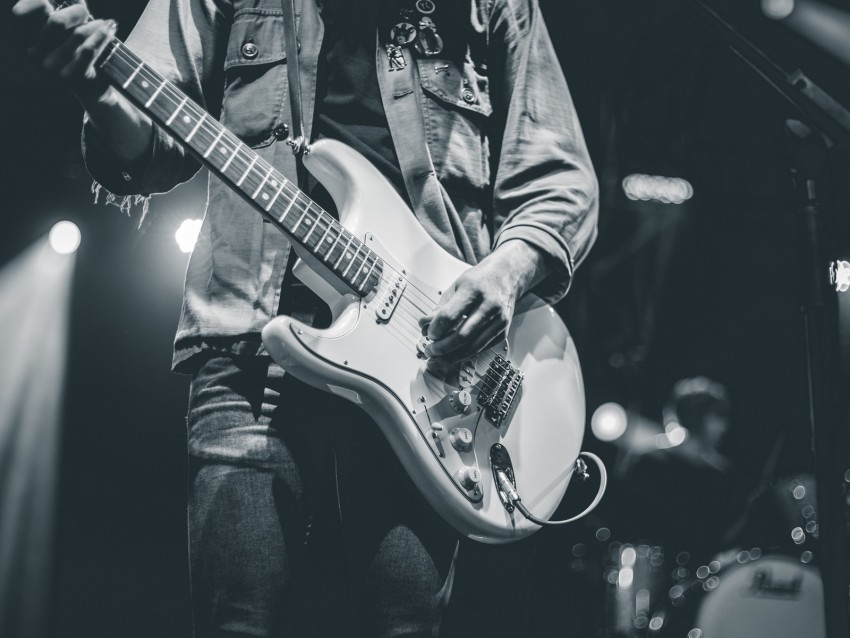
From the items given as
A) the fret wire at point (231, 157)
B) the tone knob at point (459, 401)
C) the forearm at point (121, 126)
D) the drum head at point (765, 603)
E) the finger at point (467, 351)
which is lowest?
the drum head at point (765, 603)

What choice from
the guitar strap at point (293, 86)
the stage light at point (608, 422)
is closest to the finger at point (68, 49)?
the guitar strap at point (293, 86)

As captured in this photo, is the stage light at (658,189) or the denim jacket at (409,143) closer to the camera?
the denim jacket at (409,143)

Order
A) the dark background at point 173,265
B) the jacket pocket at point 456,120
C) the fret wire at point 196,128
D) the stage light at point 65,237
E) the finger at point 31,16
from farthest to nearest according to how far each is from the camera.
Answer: the stage light at point 65,237 < the dark background at point 173,265 < the jacket pocket at point 456,120 < the fret wire at point 196,128 < the finger at point 31,16

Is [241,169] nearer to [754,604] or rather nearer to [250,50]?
[250,50]

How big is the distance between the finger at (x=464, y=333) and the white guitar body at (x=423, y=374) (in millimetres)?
38

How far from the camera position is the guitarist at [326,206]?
3.45 feet

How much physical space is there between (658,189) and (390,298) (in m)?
4.21

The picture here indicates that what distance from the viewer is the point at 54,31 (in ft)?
3.25

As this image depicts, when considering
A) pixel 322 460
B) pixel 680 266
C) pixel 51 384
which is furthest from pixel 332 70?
pixel 680 266

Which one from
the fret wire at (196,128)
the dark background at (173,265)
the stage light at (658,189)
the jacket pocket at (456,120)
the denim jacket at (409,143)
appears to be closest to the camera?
the fret wire at (196,128)

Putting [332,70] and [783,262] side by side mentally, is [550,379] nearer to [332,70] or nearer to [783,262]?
[332,70]

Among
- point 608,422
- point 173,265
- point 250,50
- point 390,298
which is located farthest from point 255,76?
point 608,422

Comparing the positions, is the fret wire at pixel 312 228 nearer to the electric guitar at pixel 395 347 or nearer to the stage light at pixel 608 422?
the electric guitar at pixel 395 347

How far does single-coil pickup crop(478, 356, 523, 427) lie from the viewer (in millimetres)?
1278
